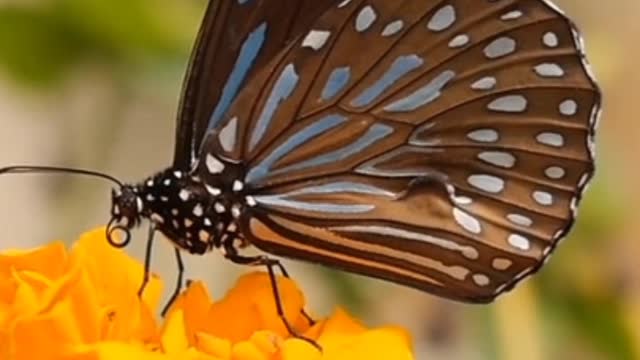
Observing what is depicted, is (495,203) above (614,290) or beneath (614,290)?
above

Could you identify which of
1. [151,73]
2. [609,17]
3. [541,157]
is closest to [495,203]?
[541,157]

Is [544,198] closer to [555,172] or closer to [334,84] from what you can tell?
[555,172]

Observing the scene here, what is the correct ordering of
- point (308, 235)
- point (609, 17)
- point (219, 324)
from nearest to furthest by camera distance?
point (219, 324) < point (308, 235) < point (609, 17)

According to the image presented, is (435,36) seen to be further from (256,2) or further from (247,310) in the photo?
(247,310)

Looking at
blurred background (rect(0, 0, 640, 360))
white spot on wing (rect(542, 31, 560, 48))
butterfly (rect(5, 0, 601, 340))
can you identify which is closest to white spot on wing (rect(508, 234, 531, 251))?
butterfly (rect(5, 0, 601, 340))

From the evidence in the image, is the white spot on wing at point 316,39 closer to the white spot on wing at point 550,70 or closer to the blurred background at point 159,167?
the white spot on wing at point 550,70

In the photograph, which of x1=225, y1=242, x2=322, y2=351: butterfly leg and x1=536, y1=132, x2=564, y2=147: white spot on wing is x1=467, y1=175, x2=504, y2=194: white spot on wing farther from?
x1=225, y1=242, x2=322, y2=351: butterfly leg
